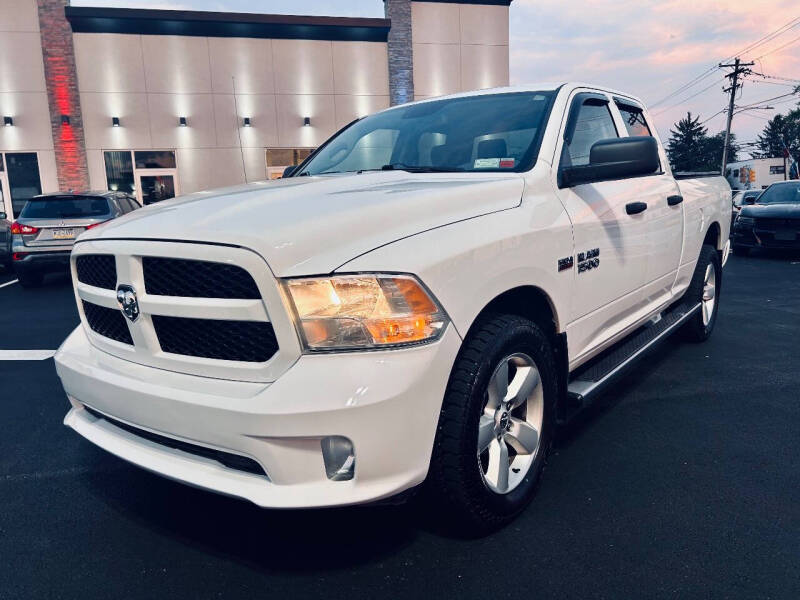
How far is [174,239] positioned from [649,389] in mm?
3305

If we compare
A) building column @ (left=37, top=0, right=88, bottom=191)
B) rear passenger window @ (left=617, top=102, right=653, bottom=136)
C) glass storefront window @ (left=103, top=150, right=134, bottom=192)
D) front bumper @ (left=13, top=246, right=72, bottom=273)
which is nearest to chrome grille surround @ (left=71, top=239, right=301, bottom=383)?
rear passenger window @ (left=617, top=102, right=653, bottom=136)

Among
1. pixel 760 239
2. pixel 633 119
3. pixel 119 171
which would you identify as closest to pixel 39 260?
pixel 633 119

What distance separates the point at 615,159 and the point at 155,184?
2139cm

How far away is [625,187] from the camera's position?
350cm

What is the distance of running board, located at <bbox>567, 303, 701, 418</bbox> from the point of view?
298cm

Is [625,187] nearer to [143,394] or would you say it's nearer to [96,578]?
[143,394]

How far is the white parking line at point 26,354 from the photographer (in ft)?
18.0

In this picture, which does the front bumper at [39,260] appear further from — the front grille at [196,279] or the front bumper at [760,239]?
the front bumper at [760,239]

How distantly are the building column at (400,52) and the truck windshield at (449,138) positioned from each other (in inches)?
781

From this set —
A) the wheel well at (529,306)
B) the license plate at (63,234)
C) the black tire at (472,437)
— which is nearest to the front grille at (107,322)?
the black tire at (472,437)

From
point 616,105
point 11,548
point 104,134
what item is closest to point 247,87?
point 104,134

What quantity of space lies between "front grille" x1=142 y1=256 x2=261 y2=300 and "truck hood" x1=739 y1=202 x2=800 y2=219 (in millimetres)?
12416

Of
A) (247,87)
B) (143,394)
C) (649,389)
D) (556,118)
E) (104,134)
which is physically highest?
(247,87)

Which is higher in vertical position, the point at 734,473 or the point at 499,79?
the point at 499,79
